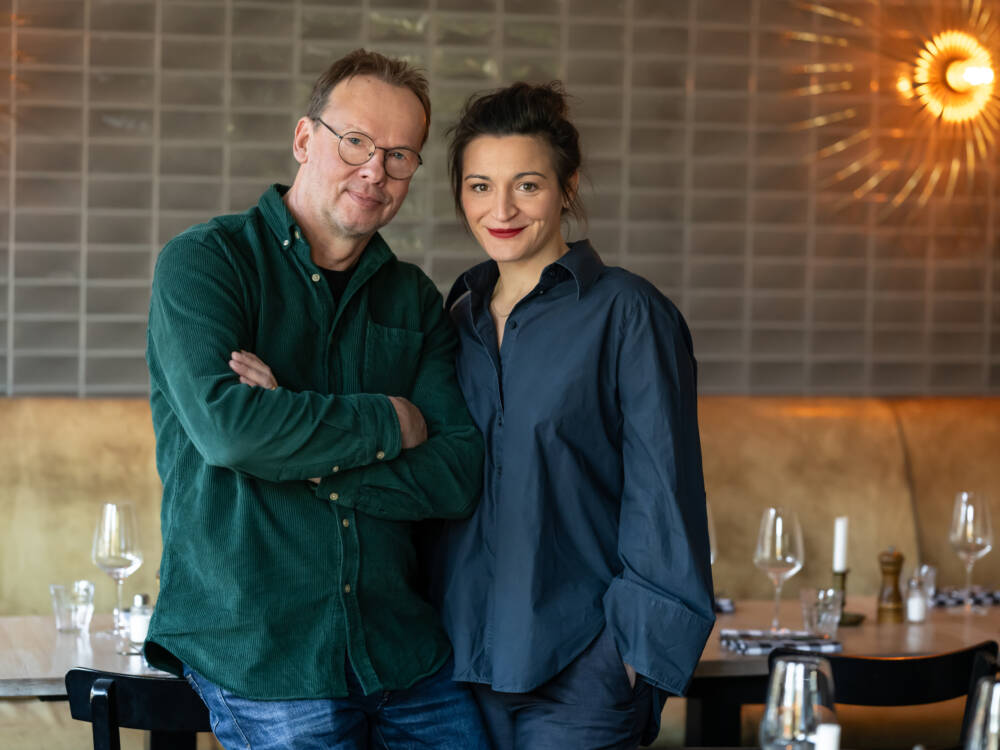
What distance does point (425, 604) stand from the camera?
5.82 ft

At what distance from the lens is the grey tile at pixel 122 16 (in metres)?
3.24

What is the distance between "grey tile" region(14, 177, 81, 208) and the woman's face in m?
1.81

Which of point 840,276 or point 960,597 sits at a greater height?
point 840,276

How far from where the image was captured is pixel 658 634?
166 cm

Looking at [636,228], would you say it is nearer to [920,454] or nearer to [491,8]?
[491,8]

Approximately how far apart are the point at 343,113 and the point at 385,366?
0.38 m

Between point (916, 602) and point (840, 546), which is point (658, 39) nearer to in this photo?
point (840, 546)

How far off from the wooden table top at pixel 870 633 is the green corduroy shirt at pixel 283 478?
73cm

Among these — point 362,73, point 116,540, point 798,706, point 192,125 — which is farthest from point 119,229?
point 798,706

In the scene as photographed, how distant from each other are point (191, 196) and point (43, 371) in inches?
24.5

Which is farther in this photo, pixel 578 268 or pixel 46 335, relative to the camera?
pixel 46 335

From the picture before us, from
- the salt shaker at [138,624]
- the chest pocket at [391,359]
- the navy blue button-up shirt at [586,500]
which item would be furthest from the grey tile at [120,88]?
the navy blue button-up shirt at [586,500]

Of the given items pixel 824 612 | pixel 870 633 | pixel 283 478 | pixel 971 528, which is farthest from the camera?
pixel 971 528

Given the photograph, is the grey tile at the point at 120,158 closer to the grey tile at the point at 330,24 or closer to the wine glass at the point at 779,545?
the grey tile at the point at 330,24
